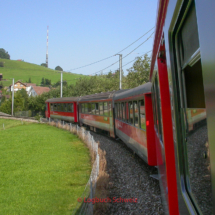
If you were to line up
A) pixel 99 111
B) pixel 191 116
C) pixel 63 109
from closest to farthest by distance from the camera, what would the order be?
pixel 191 116 → pixel 99 111 → pixel 63 109

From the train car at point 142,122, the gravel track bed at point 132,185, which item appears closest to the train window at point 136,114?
the train car at point 142,122

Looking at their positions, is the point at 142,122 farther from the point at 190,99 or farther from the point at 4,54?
the point at 4,54

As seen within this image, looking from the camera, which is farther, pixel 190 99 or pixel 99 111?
pixel 99 111

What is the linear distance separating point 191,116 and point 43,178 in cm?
840

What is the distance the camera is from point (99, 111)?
55.5 ft

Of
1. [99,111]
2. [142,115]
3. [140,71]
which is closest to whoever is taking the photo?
[142,115]

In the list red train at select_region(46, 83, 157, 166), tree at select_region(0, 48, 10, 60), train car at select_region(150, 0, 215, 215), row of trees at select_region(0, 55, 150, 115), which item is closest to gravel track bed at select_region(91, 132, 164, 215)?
red train at select_region(46, 83, 157, 166)

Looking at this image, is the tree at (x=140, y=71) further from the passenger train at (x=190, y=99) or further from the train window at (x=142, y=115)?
the passenger train at (x=190, y=99)

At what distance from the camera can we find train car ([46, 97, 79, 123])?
78.7 feet

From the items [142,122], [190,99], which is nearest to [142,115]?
[142,122]

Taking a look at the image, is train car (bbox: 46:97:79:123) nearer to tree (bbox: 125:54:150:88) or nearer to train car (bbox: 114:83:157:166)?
tree (bbox: 125:54:150:88)

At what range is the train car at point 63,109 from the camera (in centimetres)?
2399

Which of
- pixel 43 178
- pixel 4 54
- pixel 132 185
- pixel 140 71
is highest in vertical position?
pixel 4 54

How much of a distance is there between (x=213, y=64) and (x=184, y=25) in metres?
0.63
